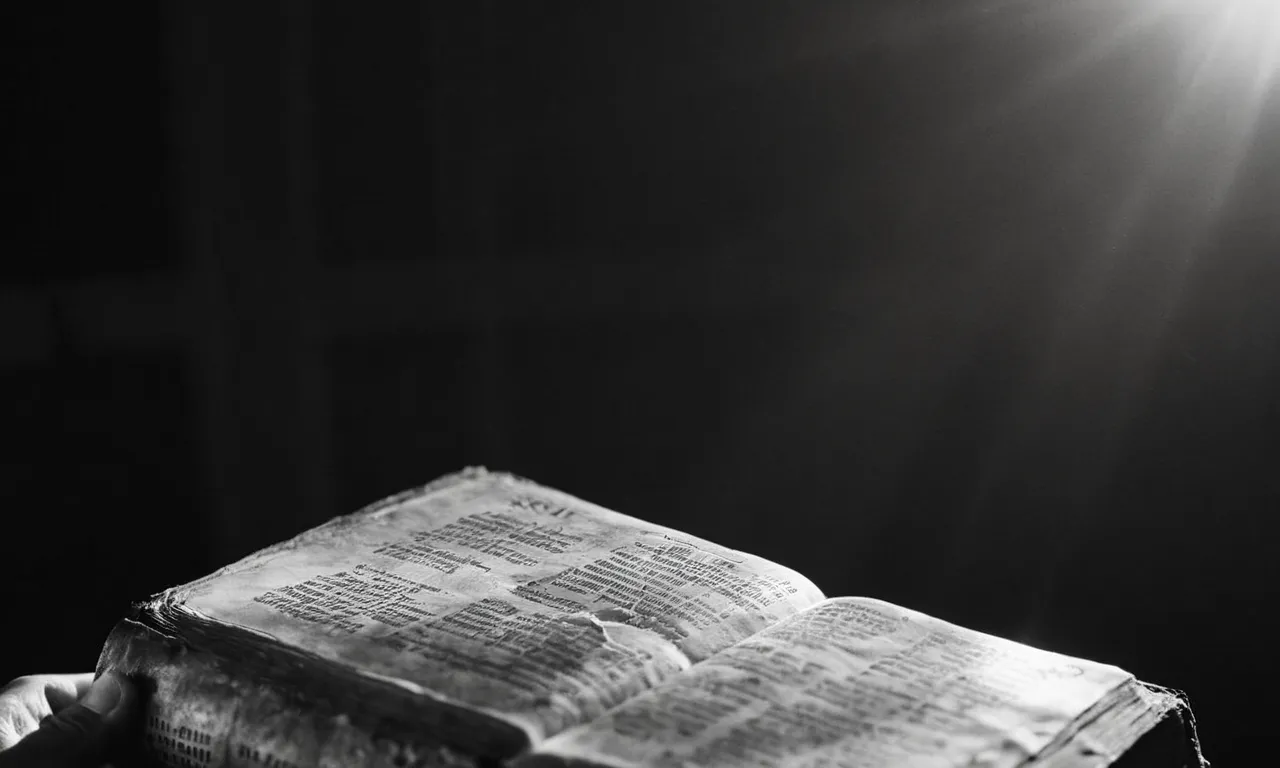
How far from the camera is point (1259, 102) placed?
3.89 ft

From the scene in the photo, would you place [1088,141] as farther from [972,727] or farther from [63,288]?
[63,288]

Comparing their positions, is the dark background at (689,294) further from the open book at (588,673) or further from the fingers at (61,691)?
the fingers at (61,691)

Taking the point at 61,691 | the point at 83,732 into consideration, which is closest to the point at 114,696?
the point at 83,732

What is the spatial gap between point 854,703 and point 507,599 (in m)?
0.26

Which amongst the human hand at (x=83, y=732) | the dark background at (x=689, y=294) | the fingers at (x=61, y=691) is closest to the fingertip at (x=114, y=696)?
the human hand at (x=83, y=732)

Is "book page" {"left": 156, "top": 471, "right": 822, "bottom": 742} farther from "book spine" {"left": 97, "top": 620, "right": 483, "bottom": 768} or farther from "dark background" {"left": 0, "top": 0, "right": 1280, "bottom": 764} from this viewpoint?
"dark background" {"left": 0, "top": 0, "right": 1280, "bottom": 764}

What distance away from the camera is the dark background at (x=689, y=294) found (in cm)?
130

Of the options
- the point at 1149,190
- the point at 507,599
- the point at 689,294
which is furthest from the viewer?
the point at 689,294

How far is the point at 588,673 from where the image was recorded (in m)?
0.77

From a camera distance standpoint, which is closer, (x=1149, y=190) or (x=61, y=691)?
(x=61, y=691)

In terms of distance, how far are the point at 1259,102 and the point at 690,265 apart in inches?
27.4

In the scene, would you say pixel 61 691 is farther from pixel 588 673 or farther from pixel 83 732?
pixel 588 673

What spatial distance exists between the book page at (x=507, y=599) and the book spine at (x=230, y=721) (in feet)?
0.11

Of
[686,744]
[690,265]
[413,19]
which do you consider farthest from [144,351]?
[686,744]
